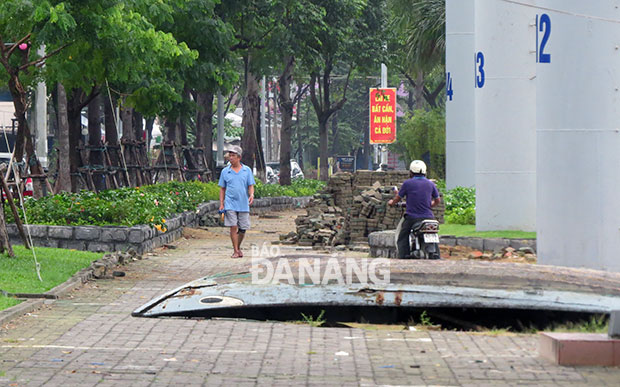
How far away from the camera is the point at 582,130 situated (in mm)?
13242

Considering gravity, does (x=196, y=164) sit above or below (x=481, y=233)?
above

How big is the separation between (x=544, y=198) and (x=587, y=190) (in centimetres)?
60

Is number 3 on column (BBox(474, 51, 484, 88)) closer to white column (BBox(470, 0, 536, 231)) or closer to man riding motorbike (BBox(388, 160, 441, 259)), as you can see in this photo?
white column (BBox(470, 0, 536, 231))

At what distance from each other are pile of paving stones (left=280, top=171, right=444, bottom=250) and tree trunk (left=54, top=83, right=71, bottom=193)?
4892 millimetres

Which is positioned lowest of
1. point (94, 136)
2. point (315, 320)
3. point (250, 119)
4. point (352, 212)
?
point (315, 320)

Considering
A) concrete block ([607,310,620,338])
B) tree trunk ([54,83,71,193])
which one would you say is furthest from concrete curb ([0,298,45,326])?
tree trunk ([54,83,71,193])

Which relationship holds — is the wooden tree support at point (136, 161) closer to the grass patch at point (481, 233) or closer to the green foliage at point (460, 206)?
the green foliage at point (460, 206)

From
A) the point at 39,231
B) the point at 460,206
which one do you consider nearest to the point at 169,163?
the point at 460,206

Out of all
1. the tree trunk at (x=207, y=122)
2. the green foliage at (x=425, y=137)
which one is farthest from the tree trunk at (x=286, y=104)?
the tree trunk at (x=207, y=122)

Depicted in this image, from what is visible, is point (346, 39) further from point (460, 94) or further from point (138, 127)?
point (460, 94)

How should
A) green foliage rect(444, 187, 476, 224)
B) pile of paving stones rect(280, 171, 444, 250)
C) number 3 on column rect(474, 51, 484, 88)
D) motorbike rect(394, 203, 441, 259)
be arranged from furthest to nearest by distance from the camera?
green foliage rect(444, 187, 476, 224)
pile of paving stones rect(280, 171, 444, 250)
number 3 on column rect(474, 51, 484, 88)
motorbike rect(394, 203, 441, 259)

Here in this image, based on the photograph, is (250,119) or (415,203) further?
(250,119)

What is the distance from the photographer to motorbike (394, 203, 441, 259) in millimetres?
14086

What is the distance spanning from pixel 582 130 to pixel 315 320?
4.60 meters
